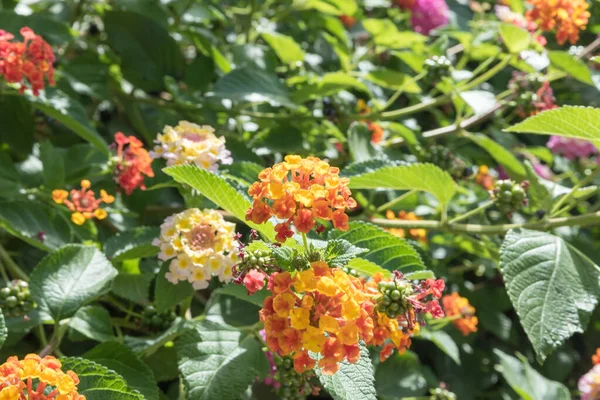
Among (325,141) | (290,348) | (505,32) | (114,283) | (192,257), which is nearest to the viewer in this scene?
(290,348)

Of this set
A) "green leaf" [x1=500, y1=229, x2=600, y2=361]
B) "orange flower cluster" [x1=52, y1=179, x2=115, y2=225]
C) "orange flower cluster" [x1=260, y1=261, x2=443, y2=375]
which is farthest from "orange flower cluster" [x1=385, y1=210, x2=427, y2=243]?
"orange flower cluster" [x1=260, y1=261, x2=443, y2=375]

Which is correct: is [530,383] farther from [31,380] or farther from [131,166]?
[31,380]

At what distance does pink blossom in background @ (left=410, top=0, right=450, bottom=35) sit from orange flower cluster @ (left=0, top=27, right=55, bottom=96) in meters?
1.63

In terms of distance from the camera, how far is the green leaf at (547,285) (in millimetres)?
1325

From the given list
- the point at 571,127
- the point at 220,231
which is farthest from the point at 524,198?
the point at 220,231

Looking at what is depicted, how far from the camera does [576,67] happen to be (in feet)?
6.54

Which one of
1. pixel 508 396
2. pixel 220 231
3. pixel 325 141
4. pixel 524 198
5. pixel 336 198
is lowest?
pixel 508 396

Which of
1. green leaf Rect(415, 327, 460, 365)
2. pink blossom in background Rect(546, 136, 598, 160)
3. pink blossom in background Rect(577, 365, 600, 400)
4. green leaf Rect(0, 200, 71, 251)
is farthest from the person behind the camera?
pink blossom in background Rect(546, 136, 598, 160)

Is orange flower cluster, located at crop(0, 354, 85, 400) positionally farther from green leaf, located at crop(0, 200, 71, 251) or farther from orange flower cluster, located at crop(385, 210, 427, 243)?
orange flower cluster, located at crop(385, 210, 427, 243)

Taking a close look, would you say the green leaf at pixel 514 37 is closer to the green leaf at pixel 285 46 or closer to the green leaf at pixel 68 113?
the green leaf at pixel 285 46

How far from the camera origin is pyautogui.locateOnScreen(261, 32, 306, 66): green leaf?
2.13 m

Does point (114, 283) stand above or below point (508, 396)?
above

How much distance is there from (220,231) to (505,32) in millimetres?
1080

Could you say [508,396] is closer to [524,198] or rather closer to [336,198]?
[524,198]
